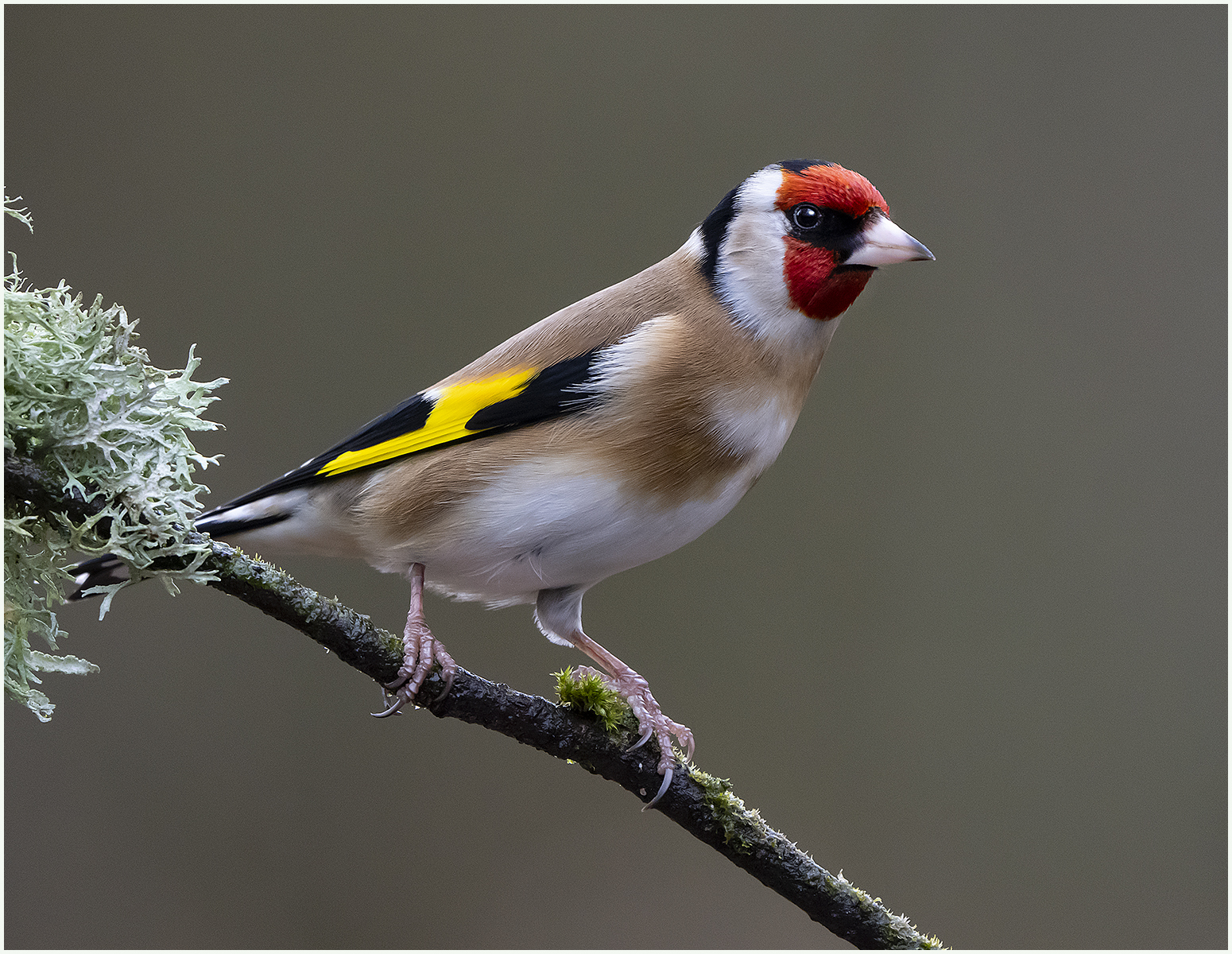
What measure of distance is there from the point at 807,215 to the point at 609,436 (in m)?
0.62

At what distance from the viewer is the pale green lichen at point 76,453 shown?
1237 millimetres

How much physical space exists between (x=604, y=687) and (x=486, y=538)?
13.9 inches

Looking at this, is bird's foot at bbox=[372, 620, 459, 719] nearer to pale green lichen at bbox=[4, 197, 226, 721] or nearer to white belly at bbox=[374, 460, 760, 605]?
white belly at bbox=[374, 460, 760, 605]

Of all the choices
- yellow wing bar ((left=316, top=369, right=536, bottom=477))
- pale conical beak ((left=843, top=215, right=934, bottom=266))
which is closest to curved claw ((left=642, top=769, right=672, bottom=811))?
yellow wing bar ((left=316, top=369, right=536, bottom=477))

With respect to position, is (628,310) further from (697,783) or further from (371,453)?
(697,783)

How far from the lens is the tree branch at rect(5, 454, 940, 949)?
1.54 meters

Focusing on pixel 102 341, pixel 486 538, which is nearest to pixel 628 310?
pixel 486 538

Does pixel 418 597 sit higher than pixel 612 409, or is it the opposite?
pixel 612 409

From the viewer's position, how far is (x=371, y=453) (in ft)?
6.46

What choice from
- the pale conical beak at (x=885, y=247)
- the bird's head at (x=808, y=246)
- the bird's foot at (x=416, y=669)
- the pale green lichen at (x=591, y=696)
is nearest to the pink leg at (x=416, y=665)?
the bird's foot at (x=416, y=669)

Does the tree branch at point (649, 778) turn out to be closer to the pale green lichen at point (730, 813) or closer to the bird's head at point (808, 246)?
the pale green lichen at point (730, 813)

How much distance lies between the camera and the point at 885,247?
6.47 feet

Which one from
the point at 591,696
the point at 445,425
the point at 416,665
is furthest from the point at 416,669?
the point at 445,425

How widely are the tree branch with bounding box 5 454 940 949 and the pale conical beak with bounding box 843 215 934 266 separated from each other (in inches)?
38.6
